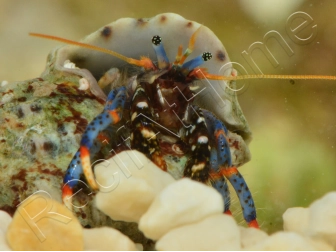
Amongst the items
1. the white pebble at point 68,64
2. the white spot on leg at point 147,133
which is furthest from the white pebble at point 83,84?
the white spot on leg at point 147,133

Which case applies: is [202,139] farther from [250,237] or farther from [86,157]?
[250,237]

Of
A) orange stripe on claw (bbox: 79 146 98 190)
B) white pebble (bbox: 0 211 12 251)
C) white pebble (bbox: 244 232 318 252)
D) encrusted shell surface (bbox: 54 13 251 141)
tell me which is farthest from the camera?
encrusted shell surface (bbox: 54 13 251 141)

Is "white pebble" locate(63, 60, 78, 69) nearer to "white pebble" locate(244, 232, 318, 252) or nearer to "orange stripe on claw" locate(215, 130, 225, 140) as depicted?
"orange stripe on claw" locate(215, 130, 225, 140)

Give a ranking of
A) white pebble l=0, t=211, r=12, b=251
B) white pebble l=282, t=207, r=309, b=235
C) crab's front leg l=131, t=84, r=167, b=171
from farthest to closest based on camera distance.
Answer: crab's front leg l=131, t=84, r=167, b=171
white pebble l=282, t=207, r=309, b=235
white pebble l=0, t=211, r=12, b=251

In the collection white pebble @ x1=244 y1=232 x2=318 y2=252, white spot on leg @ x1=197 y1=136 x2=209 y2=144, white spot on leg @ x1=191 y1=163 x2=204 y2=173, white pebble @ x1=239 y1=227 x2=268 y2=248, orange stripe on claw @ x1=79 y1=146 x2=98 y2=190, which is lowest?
white spot on leg @ x1=191 y1=163 x2=204 y2=173

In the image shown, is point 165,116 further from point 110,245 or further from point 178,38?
point 110,245

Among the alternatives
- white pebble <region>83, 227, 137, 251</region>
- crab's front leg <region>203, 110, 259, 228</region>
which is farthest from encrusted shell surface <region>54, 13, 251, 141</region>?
white pebble <region>83, 227, 137, 251</region>
